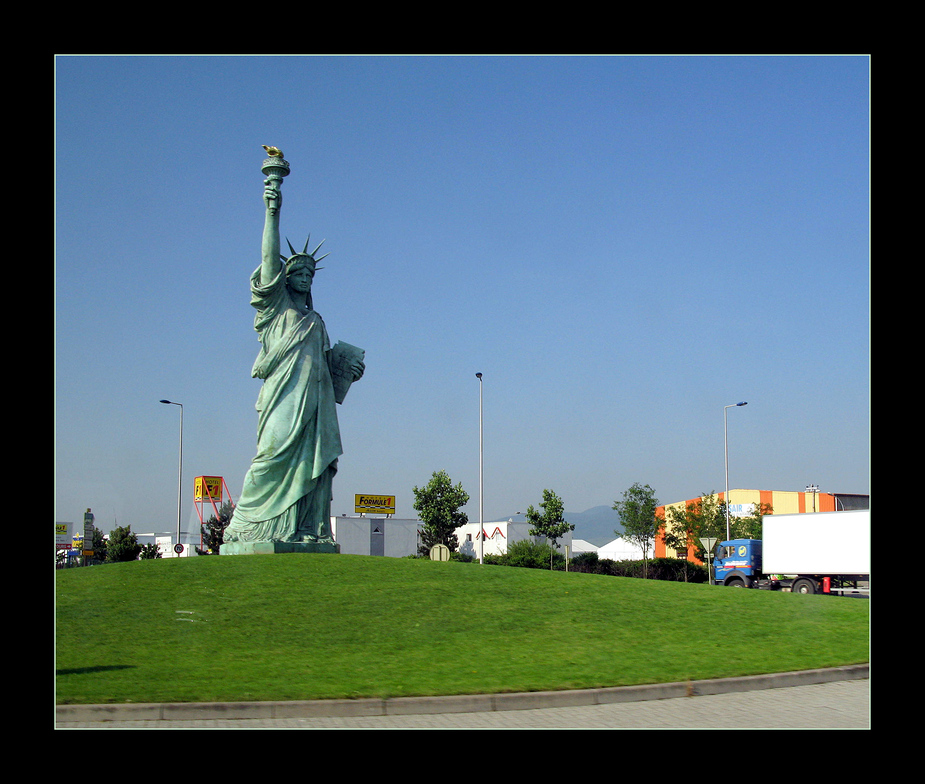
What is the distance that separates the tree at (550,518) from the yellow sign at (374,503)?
59.8ft

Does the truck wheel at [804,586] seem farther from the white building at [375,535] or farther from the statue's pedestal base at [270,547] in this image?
the white building at [375,535]

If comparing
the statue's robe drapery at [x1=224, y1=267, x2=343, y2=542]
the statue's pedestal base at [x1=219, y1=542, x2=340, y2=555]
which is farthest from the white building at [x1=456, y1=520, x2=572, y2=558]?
the statue's pedestal base at [x1=219, y1=542, x2=340, y2=555]

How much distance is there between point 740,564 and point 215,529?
153 feet

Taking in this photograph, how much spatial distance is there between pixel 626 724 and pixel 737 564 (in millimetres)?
31853

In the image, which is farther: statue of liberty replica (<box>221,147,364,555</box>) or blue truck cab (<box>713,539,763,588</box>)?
blue truck cab (<box>713,539,763,588</box>)

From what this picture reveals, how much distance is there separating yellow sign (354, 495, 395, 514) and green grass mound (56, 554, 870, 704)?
53732 millimetres

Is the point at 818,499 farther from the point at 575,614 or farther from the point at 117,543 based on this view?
the point at 575,614

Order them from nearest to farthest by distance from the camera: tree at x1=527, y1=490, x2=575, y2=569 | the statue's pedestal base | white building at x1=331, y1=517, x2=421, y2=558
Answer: the statue's pedestal base
tree at x1=527, y1=490, x2=575, y2=569
white building at x1=331, y1=517, x2=421, y2=558

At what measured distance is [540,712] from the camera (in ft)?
37.2

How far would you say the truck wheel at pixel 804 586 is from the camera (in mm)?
36169

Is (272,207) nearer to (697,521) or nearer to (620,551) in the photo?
(697,521)

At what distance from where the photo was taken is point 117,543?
219 ft

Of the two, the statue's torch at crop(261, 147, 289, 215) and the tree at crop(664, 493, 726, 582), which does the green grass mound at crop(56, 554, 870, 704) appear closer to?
the statue's torch at crop(261, 147, 289, 215)

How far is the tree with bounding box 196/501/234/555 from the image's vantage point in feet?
241
